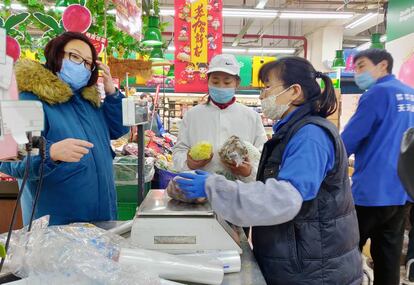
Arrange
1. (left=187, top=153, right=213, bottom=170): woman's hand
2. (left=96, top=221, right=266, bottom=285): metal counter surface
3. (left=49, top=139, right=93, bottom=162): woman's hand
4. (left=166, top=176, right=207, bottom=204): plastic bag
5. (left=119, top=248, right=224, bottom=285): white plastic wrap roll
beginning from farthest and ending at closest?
1. (left=187, top=153, right=213, bottom=170): woman's hand
2. (left=166, top=176, right=207, bottom=204): plastic bag
3. (left=49, top=139, right=93, bottom=162): woman's hand
4. (left=96, top=221, right=266, bottom=285): metal counter surface
5. (left=119, top=248, right=224, bottom=285): white plastic wrap roll

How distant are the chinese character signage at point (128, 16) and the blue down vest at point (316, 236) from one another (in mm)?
1856

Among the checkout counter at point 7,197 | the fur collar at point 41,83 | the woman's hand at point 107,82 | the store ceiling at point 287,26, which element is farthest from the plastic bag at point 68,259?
the store ceiling at point 287,26

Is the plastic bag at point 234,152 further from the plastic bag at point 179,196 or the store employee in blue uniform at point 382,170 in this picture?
the store employee in blue uniform at point 382,170

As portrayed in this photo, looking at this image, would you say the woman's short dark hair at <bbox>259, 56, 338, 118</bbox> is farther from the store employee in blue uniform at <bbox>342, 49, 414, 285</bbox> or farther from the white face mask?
the store employee in blue uniform at <bbox>342, 49, 414, 285</bbox>

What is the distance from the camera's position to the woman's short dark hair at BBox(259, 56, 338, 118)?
58.3 inches

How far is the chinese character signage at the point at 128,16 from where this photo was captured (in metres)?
2.72

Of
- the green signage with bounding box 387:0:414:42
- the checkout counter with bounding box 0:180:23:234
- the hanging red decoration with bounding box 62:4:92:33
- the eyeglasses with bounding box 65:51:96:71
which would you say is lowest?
the checkout counter with bounding box 0:180:23:234

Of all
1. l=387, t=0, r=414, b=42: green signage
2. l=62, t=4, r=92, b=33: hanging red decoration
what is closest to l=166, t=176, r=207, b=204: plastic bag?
l=62, t=4, r=92, b=33: hanging red decoration

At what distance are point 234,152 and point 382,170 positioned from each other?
1.52 meters

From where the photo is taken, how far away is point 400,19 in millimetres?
4457

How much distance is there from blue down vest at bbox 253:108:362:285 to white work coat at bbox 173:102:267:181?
1084mm

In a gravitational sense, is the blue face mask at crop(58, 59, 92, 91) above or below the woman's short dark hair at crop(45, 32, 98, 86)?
below

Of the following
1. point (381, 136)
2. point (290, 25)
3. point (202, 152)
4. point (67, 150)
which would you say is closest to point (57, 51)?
point (67, 150)

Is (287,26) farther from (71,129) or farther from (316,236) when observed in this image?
(316,236)
